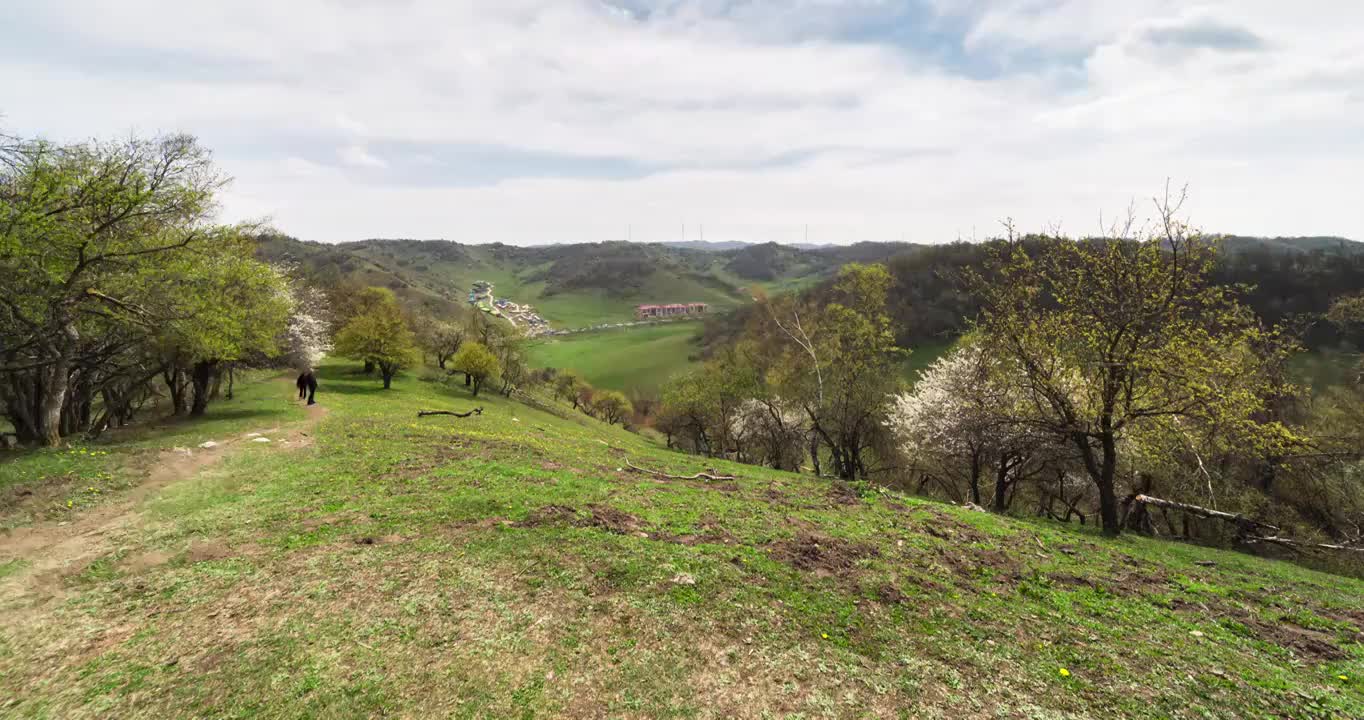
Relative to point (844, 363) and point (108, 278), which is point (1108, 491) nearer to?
point (844, 363)

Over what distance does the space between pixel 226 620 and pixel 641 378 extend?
12892cm

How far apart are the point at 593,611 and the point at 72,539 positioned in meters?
13.3

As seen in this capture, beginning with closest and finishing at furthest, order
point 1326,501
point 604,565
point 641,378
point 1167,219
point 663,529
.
Answer: point 604,565
point 663,529
point 1167,219
point 1326,501
point 641,378

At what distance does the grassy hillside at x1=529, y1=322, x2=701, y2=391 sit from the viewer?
136625 millimetres

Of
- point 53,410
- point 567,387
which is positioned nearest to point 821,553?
point 53,410

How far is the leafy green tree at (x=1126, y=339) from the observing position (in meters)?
18.2

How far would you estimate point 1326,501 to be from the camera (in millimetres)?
28438

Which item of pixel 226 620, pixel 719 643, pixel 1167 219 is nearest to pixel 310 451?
pixel 226 620

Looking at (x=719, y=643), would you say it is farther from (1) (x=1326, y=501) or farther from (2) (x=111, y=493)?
(1) (x=1326, y=501)

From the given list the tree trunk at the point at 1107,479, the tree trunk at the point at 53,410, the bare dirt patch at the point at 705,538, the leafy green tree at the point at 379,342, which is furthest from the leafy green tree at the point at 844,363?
the leafy green tree at the point at 379,342

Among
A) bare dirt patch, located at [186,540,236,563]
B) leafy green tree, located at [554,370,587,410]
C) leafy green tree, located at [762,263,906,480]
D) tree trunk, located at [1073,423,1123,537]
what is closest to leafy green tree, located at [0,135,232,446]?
bare dirt patch, located at [186,540,236,563]

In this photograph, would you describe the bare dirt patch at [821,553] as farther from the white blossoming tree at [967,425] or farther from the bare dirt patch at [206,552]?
the bare dirt patch at [206,552]

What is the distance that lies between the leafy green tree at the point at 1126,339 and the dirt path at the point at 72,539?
29423 mm

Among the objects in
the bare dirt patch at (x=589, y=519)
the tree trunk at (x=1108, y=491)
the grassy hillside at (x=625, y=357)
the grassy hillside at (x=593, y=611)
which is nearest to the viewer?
the grassy hillside at (x=593, y=611)
